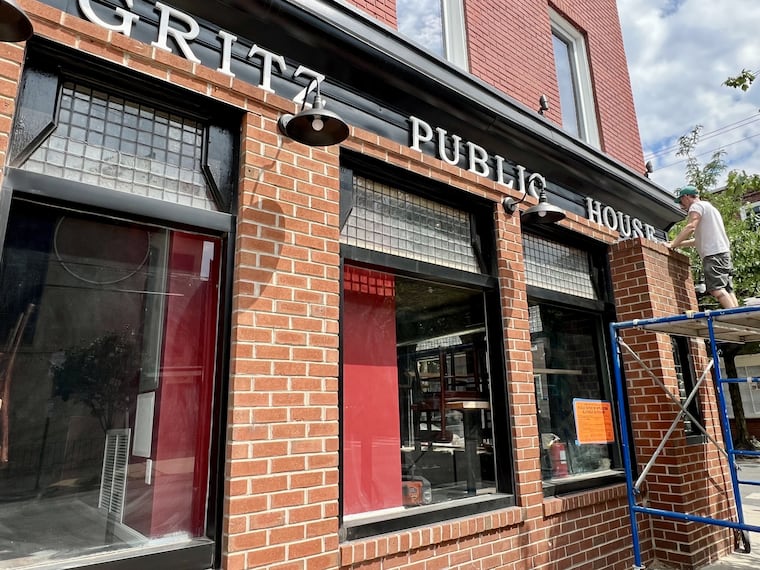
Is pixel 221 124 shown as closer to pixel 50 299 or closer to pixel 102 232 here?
pixel 102 232

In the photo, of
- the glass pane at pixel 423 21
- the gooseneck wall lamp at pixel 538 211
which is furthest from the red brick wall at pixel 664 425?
the glass pane at pixel 423 21

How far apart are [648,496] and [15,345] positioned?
5.78 metres

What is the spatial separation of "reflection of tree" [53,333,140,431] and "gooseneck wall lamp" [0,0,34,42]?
55.9 inches

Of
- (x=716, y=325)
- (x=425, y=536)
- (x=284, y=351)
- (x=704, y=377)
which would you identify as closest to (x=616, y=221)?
(x=716, y=325)

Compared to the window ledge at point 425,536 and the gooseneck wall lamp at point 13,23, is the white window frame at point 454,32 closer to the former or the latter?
the gooseneck wall lamp at point 13,23

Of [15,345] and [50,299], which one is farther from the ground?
[50,299]

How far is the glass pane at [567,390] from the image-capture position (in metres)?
5.00

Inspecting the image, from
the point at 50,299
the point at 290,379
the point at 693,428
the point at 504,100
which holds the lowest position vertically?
the point at 693,428

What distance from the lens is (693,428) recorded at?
596cm

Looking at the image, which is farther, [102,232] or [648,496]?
[648,496]

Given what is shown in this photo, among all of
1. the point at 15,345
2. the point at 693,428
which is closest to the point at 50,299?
the point at 15,345

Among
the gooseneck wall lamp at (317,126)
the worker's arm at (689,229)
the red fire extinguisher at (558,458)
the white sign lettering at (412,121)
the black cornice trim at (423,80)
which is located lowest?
the red fire extinguisher at (558,458)

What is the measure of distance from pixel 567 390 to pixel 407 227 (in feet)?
8.64

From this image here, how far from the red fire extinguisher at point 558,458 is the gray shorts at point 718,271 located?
7.18ft
